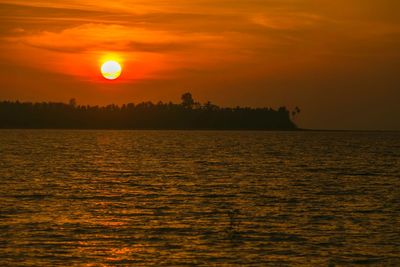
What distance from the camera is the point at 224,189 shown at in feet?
198

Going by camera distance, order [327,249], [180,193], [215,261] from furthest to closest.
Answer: [180,193], [327,249], [215,261]

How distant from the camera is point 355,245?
109 ft

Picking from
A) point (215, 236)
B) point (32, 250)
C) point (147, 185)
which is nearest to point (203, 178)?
point (147, 185)

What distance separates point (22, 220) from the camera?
39.1 metres

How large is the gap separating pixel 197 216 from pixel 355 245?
1122cm

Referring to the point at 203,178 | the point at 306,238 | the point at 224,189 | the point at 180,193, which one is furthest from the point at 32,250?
the point at 203,178

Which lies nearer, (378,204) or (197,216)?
(197,216)

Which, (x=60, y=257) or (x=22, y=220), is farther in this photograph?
(x=22, y=220)

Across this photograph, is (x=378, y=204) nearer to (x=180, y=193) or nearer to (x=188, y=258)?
(x=180, y=193)

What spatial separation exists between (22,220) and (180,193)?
1867 centimetres

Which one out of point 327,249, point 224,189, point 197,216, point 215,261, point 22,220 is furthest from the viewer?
point 224,189

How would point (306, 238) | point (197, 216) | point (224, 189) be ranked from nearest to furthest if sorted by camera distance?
1. point (306, 238)
2. point (197, 216)
3. point (224, 189)

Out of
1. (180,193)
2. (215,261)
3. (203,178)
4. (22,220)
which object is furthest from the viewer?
(203,178)

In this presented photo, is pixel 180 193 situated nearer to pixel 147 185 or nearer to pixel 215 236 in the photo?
pixel 147 185
